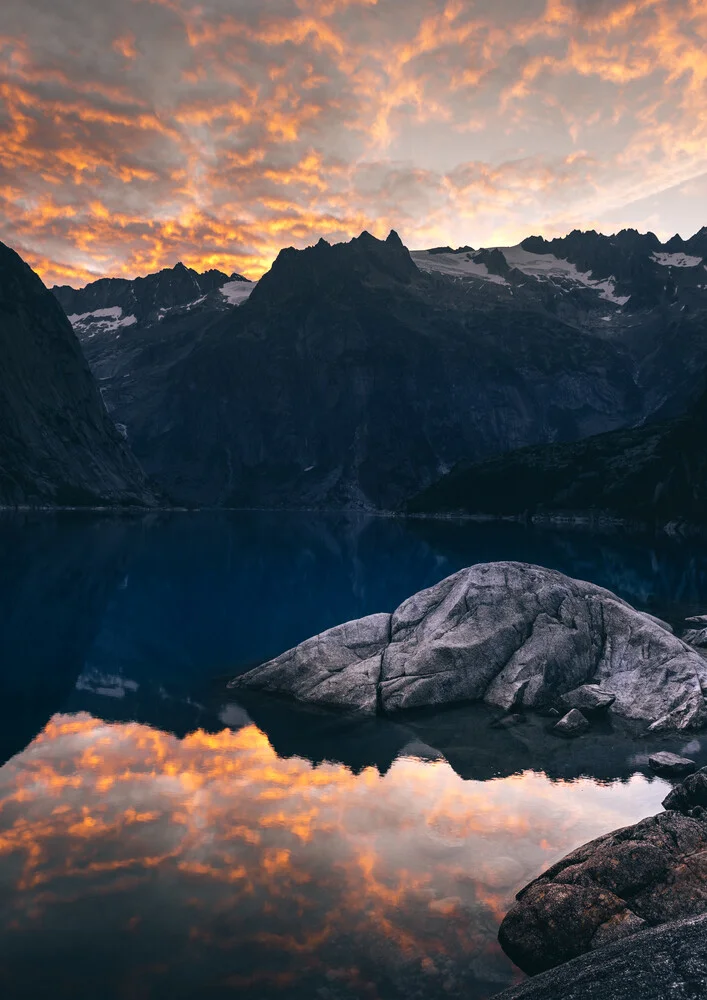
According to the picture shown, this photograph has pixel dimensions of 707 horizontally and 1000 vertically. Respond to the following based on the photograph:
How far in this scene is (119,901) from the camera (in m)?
11.5

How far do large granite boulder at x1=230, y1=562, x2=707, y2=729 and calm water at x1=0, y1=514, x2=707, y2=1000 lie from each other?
140cm

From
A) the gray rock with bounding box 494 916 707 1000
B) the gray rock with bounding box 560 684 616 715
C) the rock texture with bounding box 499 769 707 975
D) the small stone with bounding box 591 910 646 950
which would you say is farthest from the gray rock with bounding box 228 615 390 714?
the gray rock with bounding box 494 916 707 1000

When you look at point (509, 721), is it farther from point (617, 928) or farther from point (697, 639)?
point (697, 639)

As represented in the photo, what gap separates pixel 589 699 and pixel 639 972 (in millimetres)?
15298

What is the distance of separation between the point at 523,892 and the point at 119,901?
687 centimetres

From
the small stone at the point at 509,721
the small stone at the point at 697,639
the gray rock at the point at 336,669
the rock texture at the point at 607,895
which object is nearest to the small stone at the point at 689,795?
the rock texture at the point at 607,895

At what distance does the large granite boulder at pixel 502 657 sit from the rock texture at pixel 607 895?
11.1 metres

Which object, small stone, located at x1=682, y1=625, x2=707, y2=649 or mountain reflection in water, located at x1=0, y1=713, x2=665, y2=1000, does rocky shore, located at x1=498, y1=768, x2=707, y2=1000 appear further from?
small stone, located at x1=682, y1=625, x2=707, y2=649

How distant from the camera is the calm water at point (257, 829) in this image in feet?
33.0

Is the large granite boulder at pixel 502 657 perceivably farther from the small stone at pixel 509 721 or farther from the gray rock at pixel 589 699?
the small stone at pixel 509 721

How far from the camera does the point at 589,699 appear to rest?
75.0ft

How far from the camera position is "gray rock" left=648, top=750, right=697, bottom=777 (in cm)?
1773

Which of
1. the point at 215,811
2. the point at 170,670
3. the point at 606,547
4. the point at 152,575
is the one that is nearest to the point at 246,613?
the point at 170,670

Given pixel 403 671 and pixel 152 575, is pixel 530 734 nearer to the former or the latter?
pixel 403 671
